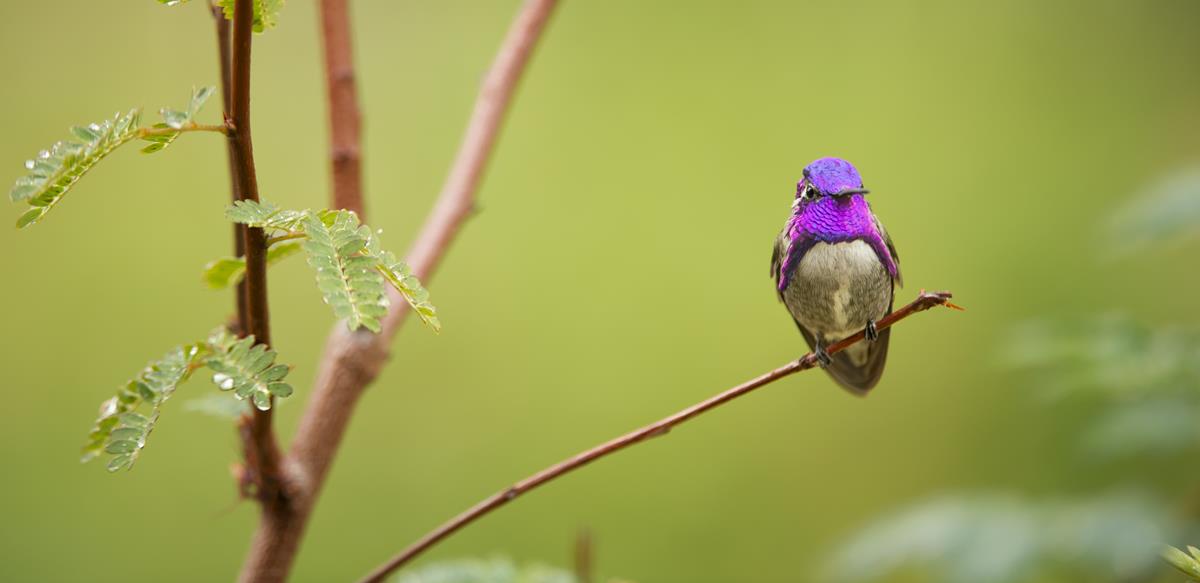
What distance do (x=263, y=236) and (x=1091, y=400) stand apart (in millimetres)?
2299

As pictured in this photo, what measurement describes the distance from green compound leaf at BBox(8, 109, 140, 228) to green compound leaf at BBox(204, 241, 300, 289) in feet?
0.51

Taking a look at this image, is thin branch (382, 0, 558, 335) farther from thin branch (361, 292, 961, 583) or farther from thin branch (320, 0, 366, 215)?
thin branch (361, 292, 961, 583)

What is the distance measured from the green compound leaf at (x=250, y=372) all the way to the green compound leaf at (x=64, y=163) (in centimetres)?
12

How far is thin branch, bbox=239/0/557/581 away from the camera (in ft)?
2.49

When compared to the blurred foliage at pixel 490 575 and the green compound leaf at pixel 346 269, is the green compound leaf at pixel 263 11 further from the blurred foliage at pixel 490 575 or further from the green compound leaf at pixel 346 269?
the blurred foliage at pixel 490 575

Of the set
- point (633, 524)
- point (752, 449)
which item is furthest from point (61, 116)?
point (752, 449)

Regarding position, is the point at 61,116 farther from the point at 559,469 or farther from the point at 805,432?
the point at 559,469

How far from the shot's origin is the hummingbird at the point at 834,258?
51 centimetres

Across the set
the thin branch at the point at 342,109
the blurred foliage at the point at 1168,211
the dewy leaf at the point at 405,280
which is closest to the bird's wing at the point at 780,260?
the dewy leaf at the point at 405,280

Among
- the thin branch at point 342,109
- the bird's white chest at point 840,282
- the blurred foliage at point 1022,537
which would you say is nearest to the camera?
the bird's white chest at point 840,282

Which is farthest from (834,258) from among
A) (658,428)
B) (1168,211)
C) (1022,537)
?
(1022,537)

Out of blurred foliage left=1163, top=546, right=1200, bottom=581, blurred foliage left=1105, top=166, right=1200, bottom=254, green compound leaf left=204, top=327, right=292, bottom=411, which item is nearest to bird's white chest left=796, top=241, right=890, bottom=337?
blurred foliage left=1163, top=546, right=1200, bottom=581

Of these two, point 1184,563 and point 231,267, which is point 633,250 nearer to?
point 231,267

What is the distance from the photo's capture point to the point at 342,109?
0.94 meters
